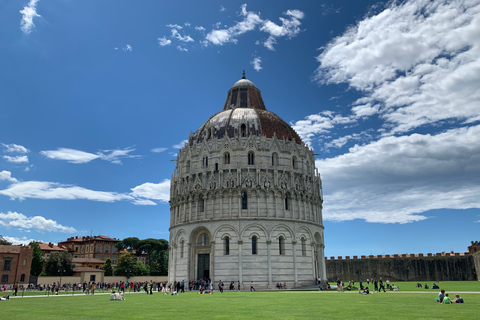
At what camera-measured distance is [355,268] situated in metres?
75.5

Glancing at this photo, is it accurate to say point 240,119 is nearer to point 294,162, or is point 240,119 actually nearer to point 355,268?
point 294,162

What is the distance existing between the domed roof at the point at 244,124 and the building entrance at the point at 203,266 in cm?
1674

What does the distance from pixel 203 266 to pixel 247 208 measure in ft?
31.7

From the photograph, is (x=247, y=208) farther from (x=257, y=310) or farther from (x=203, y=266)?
(x=257, y=310)

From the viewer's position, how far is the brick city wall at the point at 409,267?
67875mm

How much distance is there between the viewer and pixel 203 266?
50.0 meters

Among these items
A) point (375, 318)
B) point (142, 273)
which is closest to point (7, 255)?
point (142, 273)

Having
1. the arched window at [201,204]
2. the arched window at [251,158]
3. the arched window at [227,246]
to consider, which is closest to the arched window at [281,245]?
the arched window at [227,246]

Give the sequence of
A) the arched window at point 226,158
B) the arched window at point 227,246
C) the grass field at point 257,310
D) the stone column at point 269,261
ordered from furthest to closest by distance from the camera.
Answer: the arched window at point 226,158 < the arched window at point 227,246 < the stone column at point 269,261 < the grass field at point 257,310

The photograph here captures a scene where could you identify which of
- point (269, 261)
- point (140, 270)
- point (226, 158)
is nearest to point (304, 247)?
point (269, 261)

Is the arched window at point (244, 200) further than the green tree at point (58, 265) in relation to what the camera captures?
No

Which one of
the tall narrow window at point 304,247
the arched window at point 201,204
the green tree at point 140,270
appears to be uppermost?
the arched window at point 201,204

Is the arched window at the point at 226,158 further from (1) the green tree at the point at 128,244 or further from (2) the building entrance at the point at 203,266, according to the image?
(1) the green tree at the point at 128,244

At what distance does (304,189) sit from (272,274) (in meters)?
12.5
